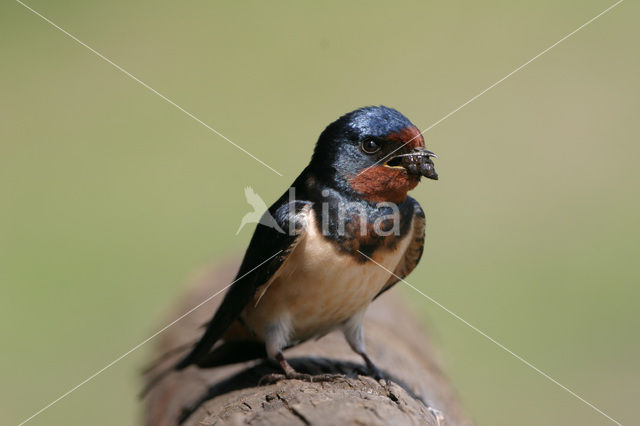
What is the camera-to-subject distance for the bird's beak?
2.28 metres

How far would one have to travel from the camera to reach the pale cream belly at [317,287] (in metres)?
2.38

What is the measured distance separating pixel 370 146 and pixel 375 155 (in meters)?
0.03

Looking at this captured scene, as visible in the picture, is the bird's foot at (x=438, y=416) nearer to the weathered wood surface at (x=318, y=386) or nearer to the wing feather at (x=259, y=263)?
the weathered wood surface at (x=318, y=386)

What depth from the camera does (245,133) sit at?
759cm

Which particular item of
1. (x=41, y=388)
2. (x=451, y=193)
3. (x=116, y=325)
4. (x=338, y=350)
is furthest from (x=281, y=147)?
(x=338, y=350)

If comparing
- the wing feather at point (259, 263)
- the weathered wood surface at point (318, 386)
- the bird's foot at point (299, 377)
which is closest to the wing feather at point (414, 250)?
the weathered wood surface at point (318, 386)

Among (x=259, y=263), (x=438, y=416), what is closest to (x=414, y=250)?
(x=259, y=263)

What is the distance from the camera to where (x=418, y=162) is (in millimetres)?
2291

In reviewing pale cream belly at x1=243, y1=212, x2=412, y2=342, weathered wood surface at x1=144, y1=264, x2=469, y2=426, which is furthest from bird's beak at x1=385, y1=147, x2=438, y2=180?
weathered wood surface at x1=144, y1=264, x2=469, y2=426

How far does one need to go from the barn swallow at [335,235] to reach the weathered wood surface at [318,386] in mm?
107

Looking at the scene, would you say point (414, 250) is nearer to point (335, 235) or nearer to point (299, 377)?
point (335, 235)

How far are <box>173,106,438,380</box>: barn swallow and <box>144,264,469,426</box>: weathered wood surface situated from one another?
0.11 meters

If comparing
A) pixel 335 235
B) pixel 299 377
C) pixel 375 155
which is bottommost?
pixel 299 377

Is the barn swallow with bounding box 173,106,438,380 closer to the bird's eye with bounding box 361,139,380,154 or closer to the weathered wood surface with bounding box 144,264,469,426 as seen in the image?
the bird's eye with bounding box 361,139,380,154
